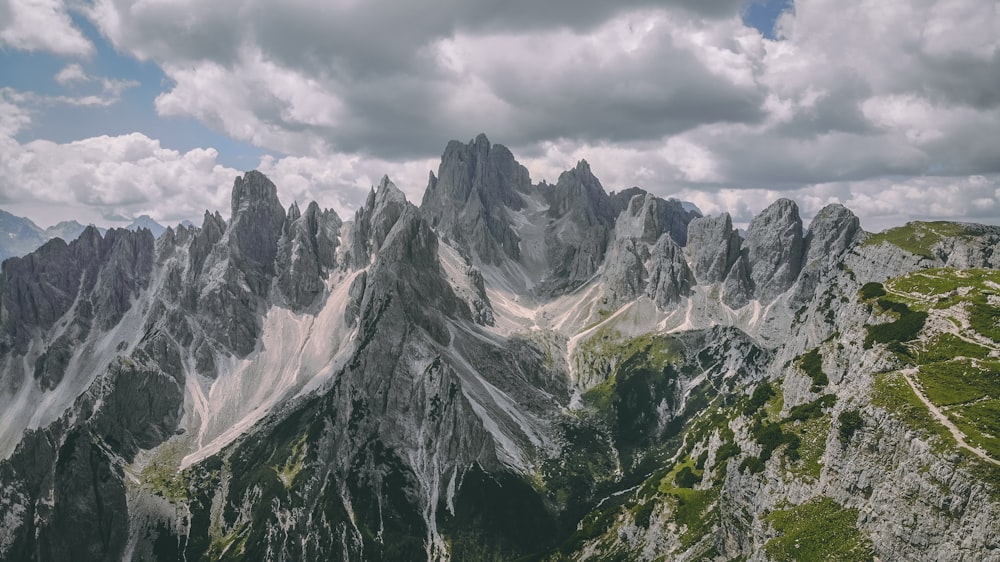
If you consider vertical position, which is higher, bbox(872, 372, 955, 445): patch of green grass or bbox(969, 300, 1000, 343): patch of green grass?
bbox(969, 300, 1000, 343): patch of green grass

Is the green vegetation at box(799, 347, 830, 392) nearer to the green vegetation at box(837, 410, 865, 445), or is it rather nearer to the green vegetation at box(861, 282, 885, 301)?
the green vegetation at box(861, 282, 885, 301)

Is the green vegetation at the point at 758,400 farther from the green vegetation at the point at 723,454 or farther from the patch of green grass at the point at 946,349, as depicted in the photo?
the patch of green grass at the point at 946,349

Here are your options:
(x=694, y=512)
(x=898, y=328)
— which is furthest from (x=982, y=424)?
(x=694, y=512)

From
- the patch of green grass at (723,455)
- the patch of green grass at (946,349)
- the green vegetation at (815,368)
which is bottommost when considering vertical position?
→ the patch of green grass at (723,455)

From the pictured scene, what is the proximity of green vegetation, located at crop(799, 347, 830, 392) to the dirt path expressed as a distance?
2451 cm

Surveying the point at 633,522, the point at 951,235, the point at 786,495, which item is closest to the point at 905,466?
the point at 786,495

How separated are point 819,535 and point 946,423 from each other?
1785 centimetres

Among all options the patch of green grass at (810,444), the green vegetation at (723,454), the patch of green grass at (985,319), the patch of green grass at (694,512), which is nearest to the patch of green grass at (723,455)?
the green vegetation at (723,454)

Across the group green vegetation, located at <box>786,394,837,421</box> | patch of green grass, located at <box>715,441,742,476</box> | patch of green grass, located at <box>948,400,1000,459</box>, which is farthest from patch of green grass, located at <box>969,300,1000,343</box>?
patch of green grass, located at <box>715,441,742,476</box>

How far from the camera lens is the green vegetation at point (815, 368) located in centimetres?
9325

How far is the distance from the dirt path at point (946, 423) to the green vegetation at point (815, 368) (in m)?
24.5

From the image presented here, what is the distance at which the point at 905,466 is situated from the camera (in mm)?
57562

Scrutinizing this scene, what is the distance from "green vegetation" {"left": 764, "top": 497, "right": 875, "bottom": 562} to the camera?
60.2 meters

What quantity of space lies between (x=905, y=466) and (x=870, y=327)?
39.5 meters
